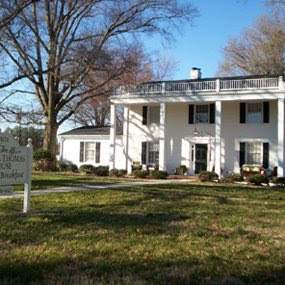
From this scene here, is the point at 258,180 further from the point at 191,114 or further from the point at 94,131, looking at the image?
the point at 94,131

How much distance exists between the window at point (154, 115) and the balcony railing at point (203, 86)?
5.78 feet

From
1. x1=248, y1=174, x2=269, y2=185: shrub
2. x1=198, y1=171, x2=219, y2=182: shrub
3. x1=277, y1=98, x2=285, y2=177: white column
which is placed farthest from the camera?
x1=277, y1=98, x2=285, y2=177: white column

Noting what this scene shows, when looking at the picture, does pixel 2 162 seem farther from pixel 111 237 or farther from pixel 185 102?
pixel 185 102

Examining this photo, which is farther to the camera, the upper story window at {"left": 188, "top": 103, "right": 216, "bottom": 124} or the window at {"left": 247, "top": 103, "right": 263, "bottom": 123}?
the upper story window at {"left": 188, "top": 103, "right": 216, "bottom": 124}

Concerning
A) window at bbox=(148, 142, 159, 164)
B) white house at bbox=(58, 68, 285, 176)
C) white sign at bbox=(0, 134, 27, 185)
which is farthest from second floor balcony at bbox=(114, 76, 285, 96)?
white sign at bbox=(0, 134, 27, 185)

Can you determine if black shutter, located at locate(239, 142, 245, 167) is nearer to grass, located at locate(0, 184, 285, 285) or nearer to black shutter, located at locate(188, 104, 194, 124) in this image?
black shutter, located at locate(188, 104, 194, 124)

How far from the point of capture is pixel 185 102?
95.9 ft

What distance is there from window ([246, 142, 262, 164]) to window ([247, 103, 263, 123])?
4.82ft

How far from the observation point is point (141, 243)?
679cm

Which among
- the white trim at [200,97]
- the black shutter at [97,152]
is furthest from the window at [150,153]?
the black shutter at [97,152]

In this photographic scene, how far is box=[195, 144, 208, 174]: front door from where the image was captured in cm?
2941

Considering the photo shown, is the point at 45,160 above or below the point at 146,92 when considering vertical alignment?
below

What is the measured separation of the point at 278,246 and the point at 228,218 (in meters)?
2.58

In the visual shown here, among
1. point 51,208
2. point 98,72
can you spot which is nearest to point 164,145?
point 98,72
